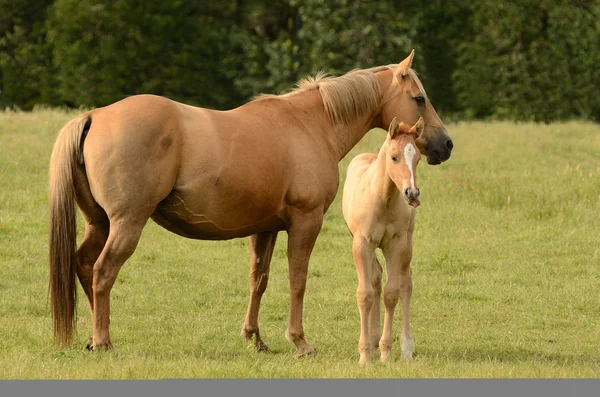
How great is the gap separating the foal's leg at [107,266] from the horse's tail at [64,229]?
20 cm

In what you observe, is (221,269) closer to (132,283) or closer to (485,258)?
(132,283)

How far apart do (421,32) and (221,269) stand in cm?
2759

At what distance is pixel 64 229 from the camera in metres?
7.37

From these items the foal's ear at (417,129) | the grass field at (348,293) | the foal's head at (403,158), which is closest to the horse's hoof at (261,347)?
the grass field at (348,293)

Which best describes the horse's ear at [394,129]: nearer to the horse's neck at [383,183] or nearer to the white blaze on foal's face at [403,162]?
the white blaze on foal's face at [403,162]

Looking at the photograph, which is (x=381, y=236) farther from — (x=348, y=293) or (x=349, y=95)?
(x=348, y=293)

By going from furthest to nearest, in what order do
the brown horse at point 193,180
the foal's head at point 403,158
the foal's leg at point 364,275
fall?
the foal's leg at point 364,275
the brown horse at point 193,180
the foal's head at point 403,158

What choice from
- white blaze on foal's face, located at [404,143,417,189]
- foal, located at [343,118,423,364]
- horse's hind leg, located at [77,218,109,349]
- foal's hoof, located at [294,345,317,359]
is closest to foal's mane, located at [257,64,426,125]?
foal, located at [343,118,423,364]

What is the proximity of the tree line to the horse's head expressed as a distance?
25425 millimetres

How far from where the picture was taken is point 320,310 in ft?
31.4

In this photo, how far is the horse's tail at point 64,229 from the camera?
729 centimetres

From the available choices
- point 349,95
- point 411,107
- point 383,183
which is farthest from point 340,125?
point 383,183

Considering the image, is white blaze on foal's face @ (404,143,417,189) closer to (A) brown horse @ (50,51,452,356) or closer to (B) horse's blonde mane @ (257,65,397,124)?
(A) brown horse @ (50,51,452,356)

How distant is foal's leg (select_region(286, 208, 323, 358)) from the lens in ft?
25.5
